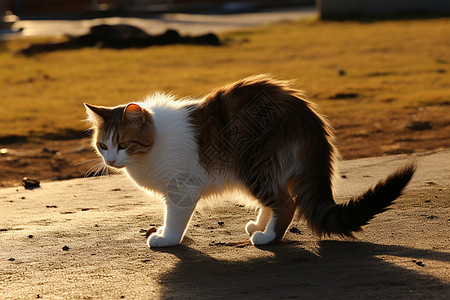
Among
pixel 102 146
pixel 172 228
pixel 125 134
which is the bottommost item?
pixel 172 228

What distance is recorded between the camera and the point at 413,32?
→ 20062mm

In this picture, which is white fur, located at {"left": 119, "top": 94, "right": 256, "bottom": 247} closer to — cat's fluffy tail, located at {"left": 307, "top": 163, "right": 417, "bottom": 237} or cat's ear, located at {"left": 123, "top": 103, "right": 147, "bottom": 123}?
cat's ear, located at {"left": 123, "top": 103, "right": 147, "bottom": 123}

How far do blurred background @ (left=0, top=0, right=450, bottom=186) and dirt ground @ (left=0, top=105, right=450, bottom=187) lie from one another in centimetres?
1

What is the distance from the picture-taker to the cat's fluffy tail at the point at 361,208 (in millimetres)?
3771

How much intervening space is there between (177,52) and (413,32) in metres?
6.97

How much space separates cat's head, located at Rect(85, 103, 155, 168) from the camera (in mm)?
4250

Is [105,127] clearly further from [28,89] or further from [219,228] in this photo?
[28,89]

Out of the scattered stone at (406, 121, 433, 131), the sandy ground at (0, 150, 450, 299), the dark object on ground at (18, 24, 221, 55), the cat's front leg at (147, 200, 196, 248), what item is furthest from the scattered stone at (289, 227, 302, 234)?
the dark object on ground at (18, 24, 221, 55)

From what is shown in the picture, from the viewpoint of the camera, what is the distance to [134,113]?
4.25 meters

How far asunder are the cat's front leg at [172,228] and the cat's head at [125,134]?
0.37 meters

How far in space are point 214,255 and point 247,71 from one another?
10026 millimetres

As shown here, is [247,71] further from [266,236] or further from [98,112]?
[266,236]

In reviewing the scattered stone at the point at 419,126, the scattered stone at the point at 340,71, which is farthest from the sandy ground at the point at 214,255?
the scattered stone at the point at 340,71

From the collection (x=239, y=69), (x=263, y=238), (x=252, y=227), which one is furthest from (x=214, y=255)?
(x=239, y=69)
